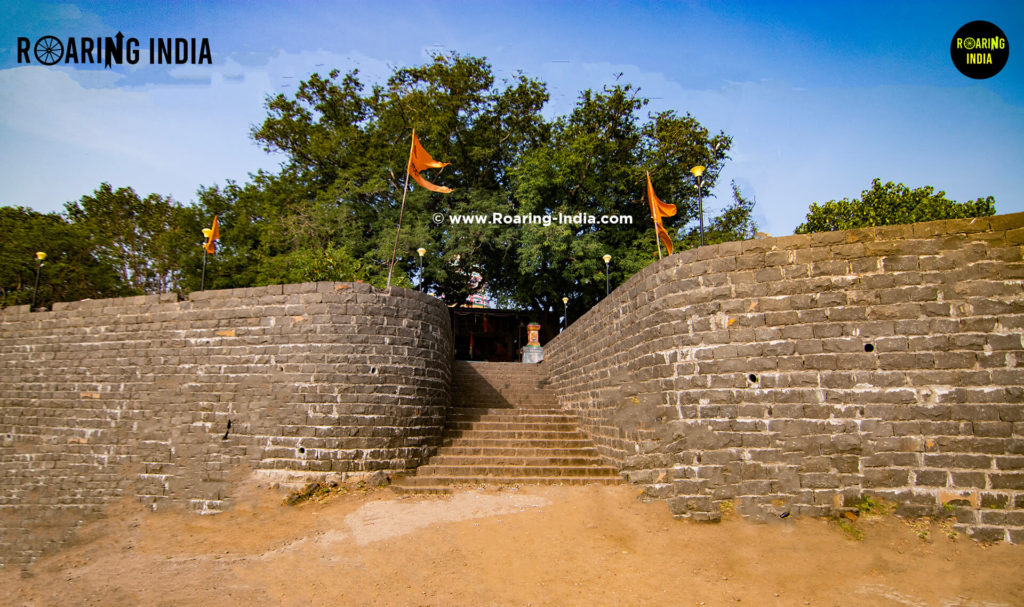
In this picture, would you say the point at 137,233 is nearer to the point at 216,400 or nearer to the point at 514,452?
the point at 216,400

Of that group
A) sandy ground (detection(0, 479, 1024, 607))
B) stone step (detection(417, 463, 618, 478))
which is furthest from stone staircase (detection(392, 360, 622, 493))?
sandy ground (detection(0, 479, 1024, 607))

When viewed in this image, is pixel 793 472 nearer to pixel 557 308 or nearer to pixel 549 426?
pixel 549 426

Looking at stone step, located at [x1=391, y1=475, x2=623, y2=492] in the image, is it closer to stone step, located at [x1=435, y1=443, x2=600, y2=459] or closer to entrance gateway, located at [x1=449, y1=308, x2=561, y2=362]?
stone step, located at [x1=435, y1=443, x2=600, y2=459]

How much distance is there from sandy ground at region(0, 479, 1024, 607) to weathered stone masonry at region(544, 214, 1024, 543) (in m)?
0.44

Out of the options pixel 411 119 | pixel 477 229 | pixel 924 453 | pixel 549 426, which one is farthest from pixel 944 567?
pixel 411 119

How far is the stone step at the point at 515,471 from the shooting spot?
8.43 meters

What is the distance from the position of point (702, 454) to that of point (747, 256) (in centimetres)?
259

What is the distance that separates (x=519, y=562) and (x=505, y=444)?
3863mm

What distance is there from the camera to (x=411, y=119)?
20656mm

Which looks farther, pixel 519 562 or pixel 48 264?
pixel 48 264

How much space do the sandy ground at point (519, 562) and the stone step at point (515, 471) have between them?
105cm

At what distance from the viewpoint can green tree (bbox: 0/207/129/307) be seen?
58.5ft

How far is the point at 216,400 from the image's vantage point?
8617 mm

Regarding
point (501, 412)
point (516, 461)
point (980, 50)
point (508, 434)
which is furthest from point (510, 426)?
point (980, 50)
